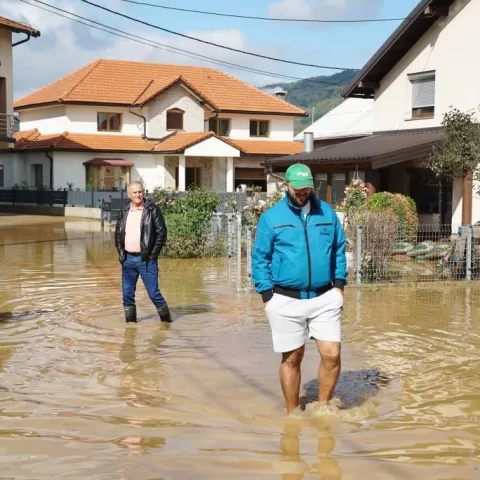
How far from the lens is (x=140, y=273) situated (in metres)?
10.3

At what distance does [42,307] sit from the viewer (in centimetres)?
1207

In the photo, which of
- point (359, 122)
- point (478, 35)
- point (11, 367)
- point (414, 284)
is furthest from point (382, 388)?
point (359, 122)

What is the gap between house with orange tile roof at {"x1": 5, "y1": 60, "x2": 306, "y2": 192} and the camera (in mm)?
44000

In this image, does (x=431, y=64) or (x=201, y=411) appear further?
(x=431, y=64)

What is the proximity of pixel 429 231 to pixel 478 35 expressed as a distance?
5.38 m

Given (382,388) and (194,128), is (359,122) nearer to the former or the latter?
(194,128)

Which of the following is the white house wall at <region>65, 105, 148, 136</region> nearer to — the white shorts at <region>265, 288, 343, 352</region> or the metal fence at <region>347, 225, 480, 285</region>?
the metal fence at <region>347, 225, 480, 285</region>

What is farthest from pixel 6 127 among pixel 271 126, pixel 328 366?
pixel 328 366

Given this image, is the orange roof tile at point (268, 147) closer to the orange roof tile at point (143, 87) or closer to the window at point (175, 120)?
the orange roof tile at point (143, 87)

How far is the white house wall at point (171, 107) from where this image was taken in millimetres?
45938

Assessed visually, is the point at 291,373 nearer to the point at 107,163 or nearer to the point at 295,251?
the point at 295,251

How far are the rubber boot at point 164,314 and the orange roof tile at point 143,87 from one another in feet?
115

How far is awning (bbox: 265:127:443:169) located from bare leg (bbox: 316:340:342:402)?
14.9 meters

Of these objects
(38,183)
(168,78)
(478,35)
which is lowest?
(38,183)
